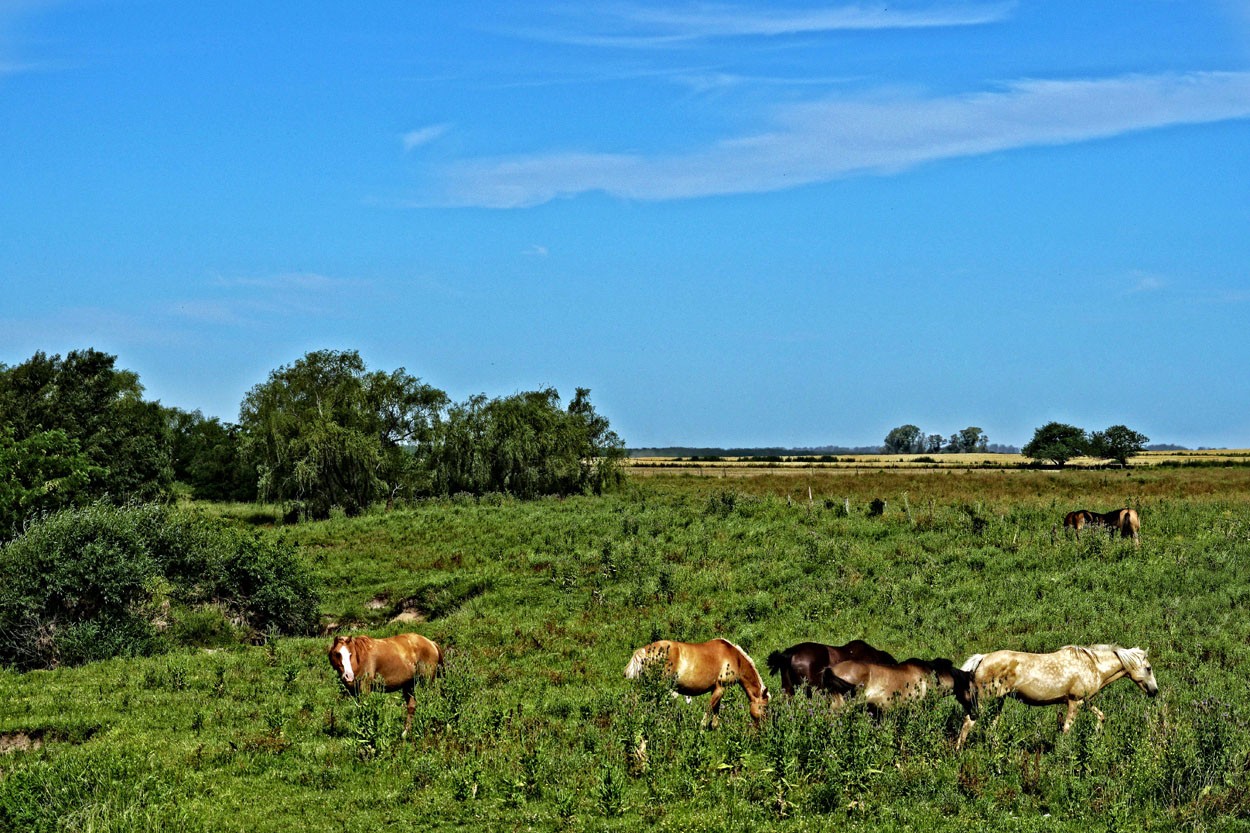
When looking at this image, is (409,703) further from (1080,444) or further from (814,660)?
(1080,444)

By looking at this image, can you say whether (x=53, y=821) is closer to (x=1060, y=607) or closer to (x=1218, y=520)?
(x=1060, y=607)

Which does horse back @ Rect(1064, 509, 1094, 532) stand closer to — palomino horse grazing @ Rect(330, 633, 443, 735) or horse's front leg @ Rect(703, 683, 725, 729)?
horse's front leg @ Rect(703, 683, 725, 729)

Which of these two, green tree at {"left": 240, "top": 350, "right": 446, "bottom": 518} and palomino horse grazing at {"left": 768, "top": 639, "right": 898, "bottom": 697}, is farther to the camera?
green tree at {"left": 240, "top": 350, "right": 446, "bottom": 518}

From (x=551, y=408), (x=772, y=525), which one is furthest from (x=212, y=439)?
(x=772, y=525)

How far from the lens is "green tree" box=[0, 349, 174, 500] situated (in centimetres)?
6122

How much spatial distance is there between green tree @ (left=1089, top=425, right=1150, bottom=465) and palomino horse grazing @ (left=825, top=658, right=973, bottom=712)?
125 m

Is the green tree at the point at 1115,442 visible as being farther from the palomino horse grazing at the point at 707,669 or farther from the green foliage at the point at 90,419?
the palomino horse grazing at the point at 707,669

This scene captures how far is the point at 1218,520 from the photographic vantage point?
3694cm

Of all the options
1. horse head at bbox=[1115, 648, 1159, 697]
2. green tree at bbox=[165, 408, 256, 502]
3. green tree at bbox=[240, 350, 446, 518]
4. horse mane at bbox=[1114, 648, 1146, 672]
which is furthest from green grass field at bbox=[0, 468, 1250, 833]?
green tree at bbox=[165, 408, 256, 502]

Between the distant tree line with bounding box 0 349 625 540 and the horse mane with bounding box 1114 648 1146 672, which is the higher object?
the distant tree line with bounding box 0 349 625 540

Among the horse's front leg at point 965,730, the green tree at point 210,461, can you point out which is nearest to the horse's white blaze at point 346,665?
the horse's front leg at point 965,730

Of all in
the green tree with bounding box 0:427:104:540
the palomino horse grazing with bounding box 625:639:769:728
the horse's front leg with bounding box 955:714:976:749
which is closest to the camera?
the horse's front leg with bounding box 955:714:976:749

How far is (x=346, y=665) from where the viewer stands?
17.0 meters

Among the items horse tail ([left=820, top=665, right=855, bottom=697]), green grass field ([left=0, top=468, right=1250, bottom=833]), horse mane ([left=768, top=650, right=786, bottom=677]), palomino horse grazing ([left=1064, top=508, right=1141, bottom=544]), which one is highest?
palomino horse grazing ([left=1064, top=508, right=1141, bottom=544])
